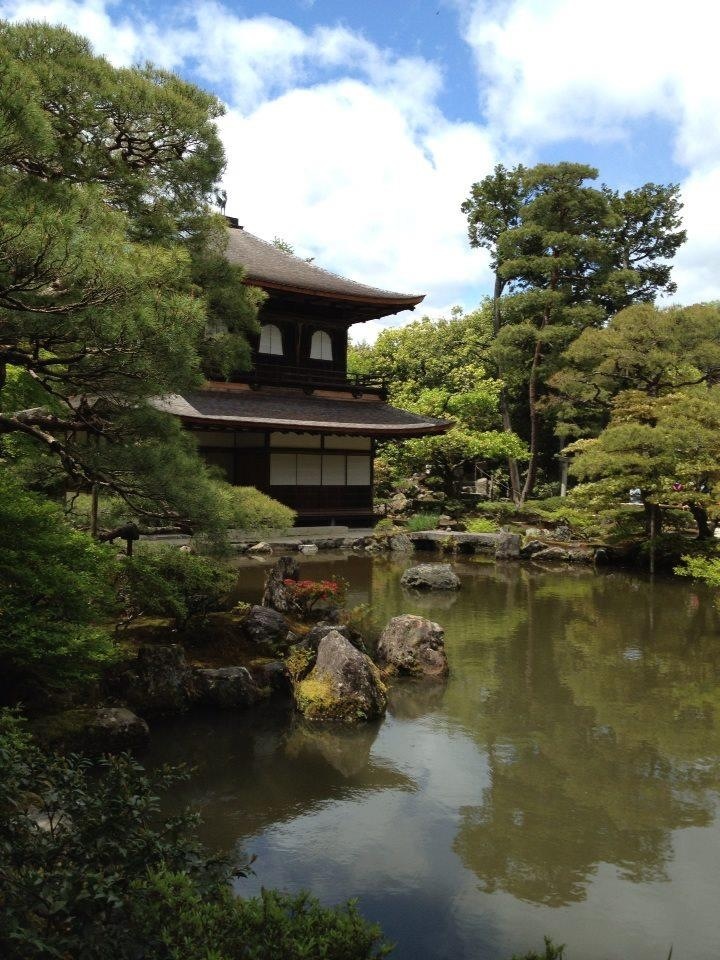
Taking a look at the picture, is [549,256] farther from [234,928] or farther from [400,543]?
[234,928]

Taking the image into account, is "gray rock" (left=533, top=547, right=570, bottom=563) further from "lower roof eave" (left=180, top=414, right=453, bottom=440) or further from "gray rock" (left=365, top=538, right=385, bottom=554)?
"lower roof eave" (left=180, top=414, right=453, bottom=440)

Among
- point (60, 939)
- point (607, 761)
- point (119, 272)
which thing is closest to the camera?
point (60, 939)

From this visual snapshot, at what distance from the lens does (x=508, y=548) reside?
763 inches

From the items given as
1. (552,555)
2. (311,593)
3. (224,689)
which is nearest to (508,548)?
(552,555)

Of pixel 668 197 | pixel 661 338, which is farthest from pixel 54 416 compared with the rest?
pixel 668 197

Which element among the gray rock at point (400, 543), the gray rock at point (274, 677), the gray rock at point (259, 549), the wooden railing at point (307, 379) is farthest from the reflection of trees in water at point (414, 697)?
the wooden railing at point (307, 379)

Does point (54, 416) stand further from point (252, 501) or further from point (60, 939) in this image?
point (60, 939)

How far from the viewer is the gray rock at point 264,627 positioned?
891 cm

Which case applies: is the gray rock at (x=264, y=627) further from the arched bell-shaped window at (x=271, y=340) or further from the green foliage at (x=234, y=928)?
the arched bell-shaped window at (x=271, y=340)

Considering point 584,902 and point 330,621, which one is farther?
point 330,621

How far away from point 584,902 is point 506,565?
14509 mm

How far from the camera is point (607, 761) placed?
623cm

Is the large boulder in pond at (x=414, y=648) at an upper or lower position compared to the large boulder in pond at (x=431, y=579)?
upper

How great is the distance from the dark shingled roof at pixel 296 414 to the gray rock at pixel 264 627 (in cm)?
904
